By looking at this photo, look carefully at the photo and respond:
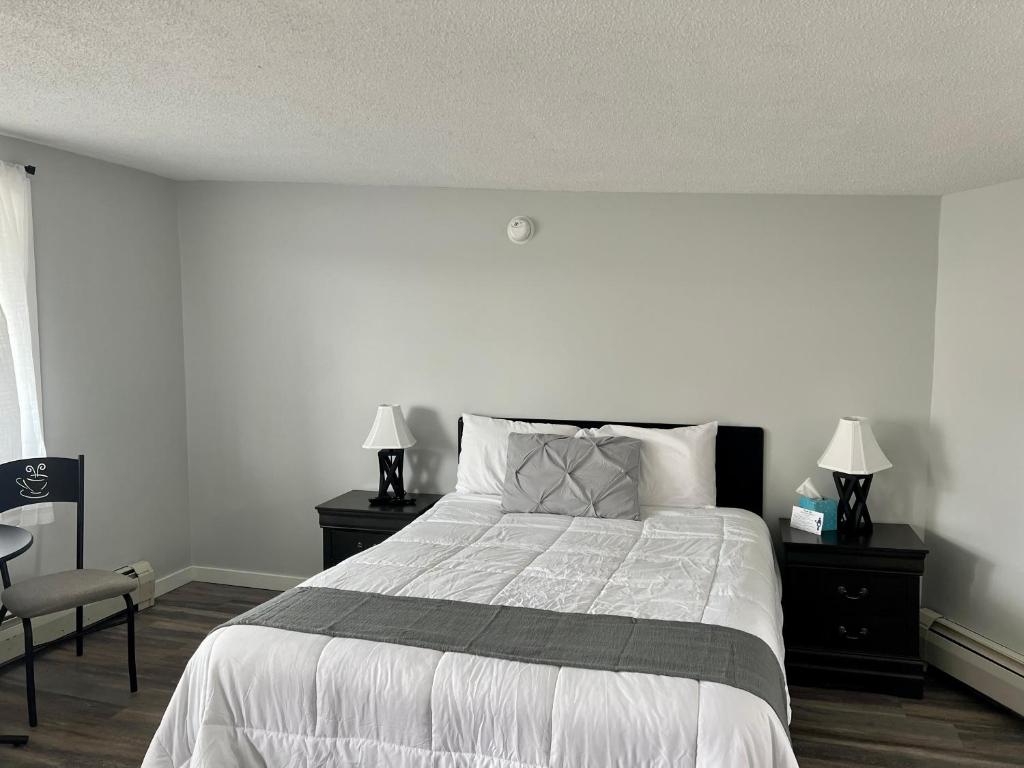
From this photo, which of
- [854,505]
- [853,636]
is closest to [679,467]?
[854,505]

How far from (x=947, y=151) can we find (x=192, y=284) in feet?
12.6

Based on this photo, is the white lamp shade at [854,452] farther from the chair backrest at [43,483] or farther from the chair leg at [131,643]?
the chair backrest at [43,483]

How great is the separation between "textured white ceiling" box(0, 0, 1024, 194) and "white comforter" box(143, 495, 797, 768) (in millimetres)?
1603

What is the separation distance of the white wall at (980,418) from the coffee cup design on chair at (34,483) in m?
4.01

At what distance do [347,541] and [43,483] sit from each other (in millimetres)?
1370

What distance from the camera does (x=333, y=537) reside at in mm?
3977

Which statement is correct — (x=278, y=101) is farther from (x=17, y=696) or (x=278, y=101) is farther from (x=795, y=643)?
(x=795, y=643)

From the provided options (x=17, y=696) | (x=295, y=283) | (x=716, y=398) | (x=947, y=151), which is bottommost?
(x=17, y=696)

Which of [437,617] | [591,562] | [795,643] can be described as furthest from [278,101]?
[795,643]

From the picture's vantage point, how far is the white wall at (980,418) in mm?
3303

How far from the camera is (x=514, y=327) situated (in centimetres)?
416

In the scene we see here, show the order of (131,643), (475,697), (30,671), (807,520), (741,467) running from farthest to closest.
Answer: (741,467), (807,520), (131,643), (30,671), (475,697)

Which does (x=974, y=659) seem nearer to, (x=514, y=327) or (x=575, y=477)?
(x=575, y=477)

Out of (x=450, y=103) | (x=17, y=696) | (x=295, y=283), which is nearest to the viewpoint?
(x=450, y=103)
